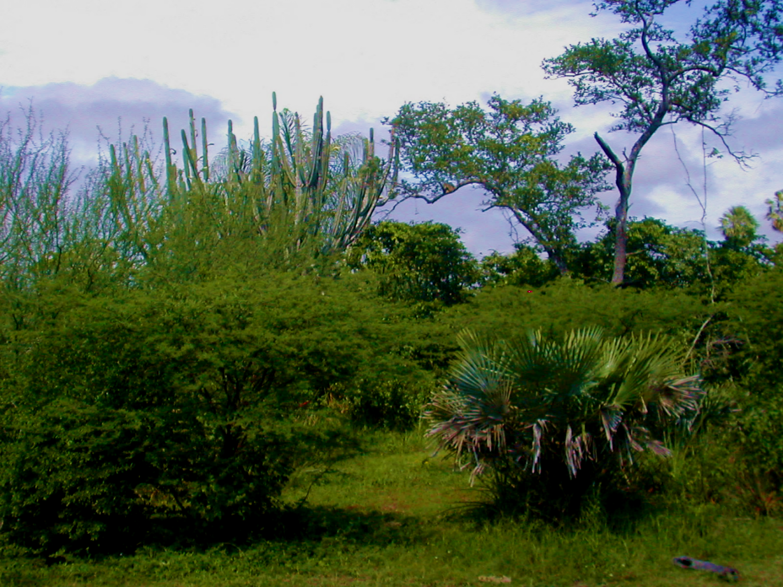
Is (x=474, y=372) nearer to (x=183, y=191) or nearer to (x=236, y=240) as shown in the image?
(x=236, y=240)

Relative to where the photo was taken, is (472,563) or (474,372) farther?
(474,372)

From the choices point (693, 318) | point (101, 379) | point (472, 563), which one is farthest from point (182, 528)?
point (693, 318)

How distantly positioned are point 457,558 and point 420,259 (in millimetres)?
14798

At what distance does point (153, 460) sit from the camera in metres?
7.90

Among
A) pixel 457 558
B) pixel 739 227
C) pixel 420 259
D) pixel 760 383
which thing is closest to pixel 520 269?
pixel 420 259

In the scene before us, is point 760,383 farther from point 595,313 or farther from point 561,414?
point 561,414

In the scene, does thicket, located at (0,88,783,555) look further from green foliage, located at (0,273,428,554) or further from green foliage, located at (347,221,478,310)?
green foliage, located at (347,221,478,310)

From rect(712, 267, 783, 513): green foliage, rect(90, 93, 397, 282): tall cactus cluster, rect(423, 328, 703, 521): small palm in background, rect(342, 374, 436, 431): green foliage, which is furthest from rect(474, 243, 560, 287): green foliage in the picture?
rect(423, 328, 703, 521): small palm in background

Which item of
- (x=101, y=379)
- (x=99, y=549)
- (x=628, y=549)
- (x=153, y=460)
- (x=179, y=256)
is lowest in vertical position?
(x=99, y=549)

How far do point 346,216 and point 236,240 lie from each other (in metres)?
7.06

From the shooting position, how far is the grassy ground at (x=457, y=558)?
7.55 metres

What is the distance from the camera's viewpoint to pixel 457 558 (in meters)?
8.24

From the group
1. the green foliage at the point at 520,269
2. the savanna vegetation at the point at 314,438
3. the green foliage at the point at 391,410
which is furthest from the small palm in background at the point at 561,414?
the green foliage at the point at 520,269

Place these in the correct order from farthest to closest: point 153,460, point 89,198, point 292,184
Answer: point 292,184, point 89,198, point 153,460
